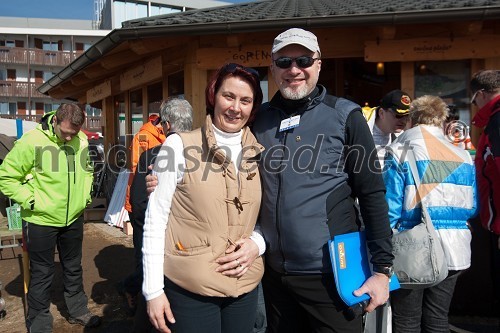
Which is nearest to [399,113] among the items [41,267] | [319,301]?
[319,301]

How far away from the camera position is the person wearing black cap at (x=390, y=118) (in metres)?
3.22

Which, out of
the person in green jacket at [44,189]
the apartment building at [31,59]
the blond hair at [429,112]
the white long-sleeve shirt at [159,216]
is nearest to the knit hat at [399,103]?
the blond hair at [429,112]

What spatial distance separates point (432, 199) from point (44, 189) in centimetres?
325

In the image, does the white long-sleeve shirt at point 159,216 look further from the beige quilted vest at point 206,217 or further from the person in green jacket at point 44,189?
the person in green jacket at point 44,189

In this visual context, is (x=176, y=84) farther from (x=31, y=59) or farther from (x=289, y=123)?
(x=31, y=59)

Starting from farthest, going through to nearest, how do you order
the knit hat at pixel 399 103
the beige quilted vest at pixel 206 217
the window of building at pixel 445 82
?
1. the window of building at pixel 445 82
2. the knit hat at pixel 399 103
3. the beige quilted vest at pixel 206 217

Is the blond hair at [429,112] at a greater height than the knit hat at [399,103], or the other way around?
the knit hat at [399,103]

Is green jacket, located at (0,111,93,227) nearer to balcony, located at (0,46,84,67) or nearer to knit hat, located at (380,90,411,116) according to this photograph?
knit hat, located at (380,90,411,116)

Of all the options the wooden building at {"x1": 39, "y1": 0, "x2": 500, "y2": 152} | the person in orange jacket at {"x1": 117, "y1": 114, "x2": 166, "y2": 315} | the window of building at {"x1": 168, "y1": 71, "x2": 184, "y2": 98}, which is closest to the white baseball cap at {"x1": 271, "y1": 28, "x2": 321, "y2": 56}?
the person in orange jacket at {"x1": 117, "y1": 114, "x2": 166, "y2": 315}

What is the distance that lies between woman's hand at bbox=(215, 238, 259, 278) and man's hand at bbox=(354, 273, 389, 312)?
20.4 inches

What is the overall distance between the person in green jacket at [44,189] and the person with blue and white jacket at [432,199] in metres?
2.84

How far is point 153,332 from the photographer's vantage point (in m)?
3.62

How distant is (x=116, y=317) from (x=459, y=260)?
131 inches

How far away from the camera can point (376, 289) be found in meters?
1.87
